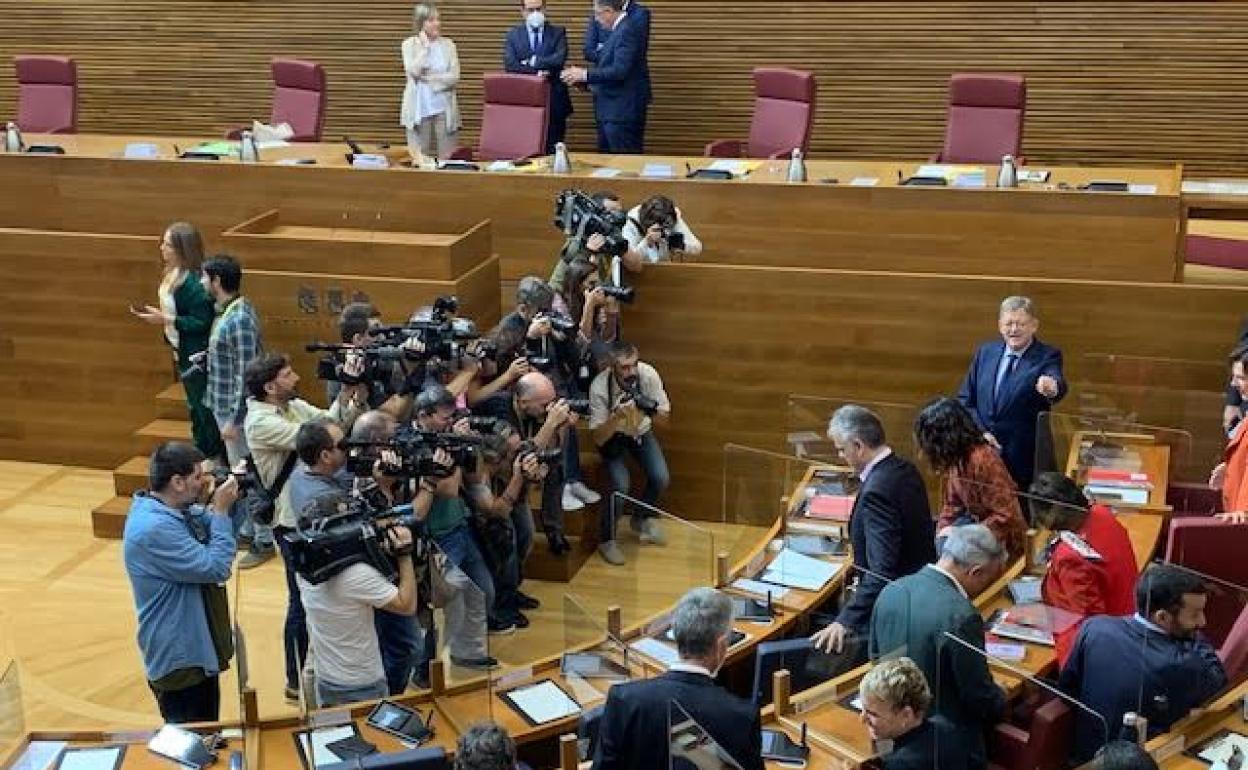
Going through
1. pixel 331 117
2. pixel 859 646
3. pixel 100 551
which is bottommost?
pixel 100 551

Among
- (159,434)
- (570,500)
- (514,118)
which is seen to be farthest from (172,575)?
(514,118)

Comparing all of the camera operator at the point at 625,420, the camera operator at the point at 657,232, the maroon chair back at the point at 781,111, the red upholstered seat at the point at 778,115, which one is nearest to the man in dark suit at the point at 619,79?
the red upholstered seat at the point at 778,115

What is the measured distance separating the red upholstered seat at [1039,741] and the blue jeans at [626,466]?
282 cm

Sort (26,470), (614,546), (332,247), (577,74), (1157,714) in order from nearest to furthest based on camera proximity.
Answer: (1157,714), (614,546), (332,247), (26,470), (577,74)

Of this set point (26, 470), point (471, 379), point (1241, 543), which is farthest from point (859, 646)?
point (26, 470)

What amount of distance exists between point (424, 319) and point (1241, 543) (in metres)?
3.24

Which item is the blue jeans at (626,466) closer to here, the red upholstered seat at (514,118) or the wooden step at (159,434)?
the wooden step at (159,434)

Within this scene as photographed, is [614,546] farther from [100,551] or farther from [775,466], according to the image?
[100,551]

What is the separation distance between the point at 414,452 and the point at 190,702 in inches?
42.7

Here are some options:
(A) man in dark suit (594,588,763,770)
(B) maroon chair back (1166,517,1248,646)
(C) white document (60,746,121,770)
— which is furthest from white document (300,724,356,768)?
(B) maroon chair back (1166,517,1248,646)

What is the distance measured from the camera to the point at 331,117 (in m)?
11.8

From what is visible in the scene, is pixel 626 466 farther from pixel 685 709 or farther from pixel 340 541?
pixel 685 709

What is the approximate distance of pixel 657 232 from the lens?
7.77 meters

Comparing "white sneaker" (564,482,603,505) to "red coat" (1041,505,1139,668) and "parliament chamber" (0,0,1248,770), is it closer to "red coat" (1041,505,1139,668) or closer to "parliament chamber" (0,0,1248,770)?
"parliament chamber" (0,0,1248,770)
